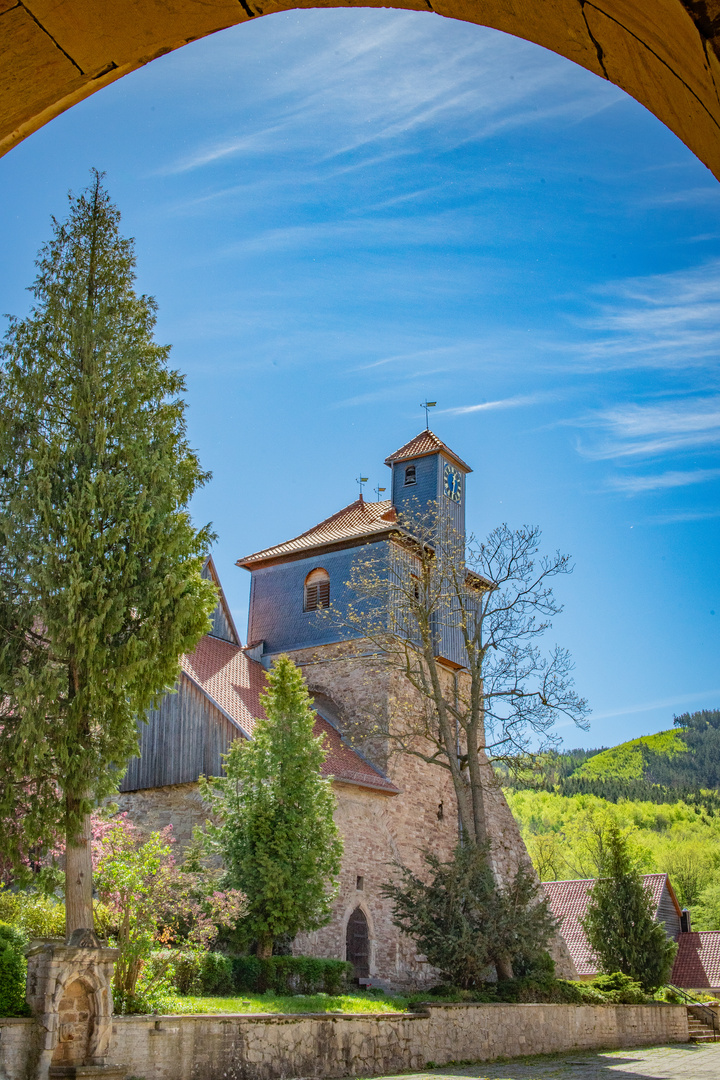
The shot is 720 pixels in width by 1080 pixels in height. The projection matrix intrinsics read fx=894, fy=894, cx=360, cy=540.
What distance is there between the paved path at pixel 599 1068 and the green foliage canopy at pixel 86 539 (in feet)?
20.4

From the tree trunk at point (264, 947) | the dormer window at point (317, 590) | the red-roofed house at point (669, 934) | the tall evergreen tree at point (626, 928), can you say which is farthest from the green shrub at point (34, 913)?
the red-roofed house at point (669, 934)

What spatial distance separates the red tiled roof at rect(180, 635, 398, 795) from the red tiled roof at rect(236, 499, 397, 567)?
11.3 ft

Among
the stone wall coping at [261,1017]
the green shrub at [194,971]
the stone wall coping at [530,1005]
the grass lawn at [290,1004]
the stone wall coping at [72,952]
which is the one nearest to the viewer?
the stone wall coping at [72,952]

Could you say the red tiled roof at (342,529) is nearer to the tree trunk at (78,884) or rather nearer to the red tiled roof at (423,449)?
the red tiled roof at (423,449)

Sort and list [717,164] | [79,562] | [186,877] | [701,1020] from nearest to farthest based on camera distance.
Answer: [717,164], [79,562], [186,877], [701,1020]

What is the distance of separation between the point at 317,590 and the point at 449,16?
25.2 metres

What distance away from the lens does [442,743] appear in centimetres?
2042

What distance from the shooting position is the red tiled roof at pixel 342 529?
2648 cm

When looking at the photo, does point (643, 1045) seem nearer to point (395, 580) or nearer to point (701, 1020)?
point (701, 1020)

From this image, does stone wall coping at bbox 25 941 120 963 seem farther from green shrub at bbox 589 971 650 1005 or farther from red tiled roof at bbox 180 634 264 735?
green shrub at bbox 589 971 650 1005

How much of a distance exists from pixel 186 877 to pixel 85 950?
486 centimetres

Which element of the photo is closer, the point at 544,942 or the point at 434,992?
the point at 434,992

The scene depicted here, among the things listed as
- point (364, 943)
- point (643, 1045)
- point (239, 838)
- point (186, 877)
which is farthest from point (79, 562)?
point (643, 1045)

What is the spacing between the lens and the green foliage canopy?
1083 centimetres
